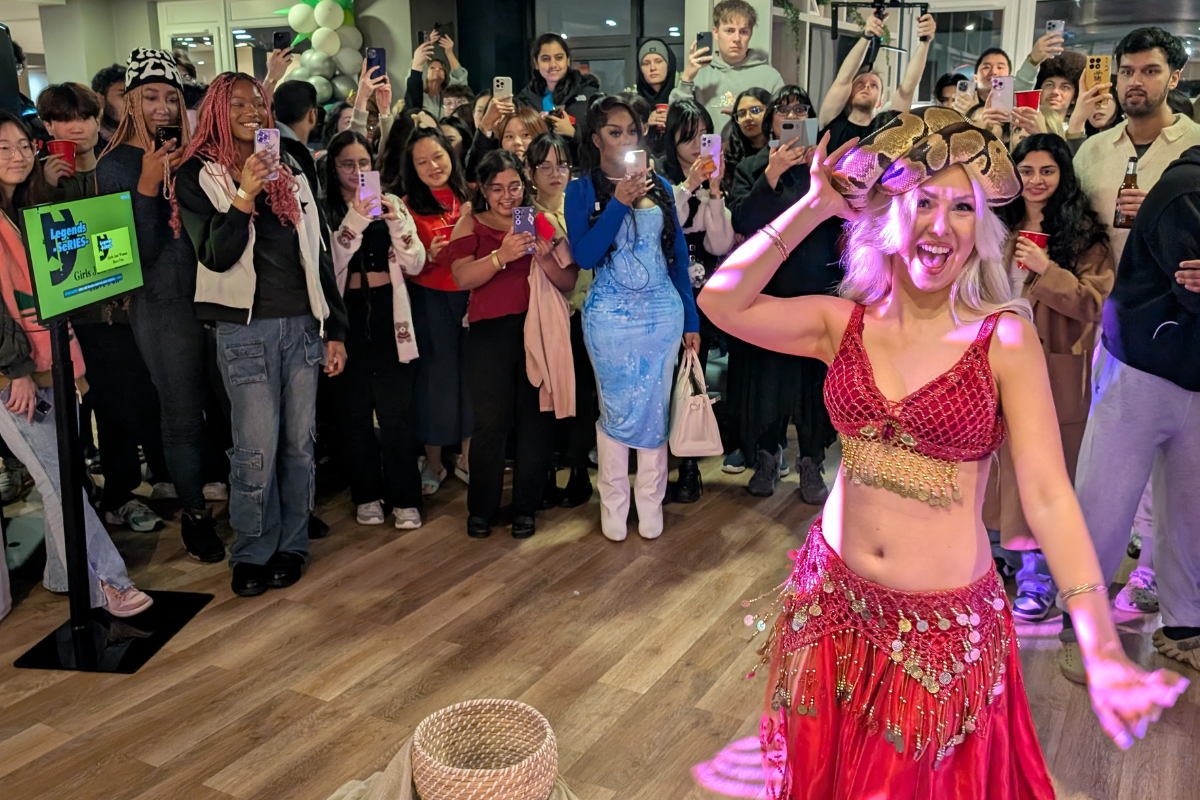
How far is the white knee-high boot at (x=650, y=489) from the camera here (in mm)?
3830

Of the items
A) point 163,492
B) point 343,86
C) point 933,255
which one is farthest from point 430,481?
point 343,86

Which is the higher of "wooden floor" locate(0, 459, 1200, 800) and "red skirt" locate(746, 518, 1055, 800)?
"red skirt" locate(746, 518, 1055, 800)

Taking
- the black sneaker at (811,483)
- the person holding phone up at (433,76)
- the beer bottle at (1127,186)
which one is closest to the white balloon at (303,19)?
the person holding phone up at (433,76)

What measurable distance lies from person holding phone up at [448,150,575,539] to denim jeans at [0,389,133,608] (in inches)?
50.1

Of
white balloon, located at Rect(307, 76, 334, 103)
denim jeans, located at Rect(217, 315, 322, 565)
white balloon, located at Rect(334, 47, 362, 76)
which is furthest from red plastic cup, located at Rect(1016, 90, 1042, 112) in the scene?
white balloon, located at Rect(334, 47, 362, 76)

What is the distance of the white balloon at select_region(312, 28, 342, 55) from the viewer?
24.7 feet

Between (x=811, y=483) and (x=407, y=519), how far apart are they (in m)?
1.68

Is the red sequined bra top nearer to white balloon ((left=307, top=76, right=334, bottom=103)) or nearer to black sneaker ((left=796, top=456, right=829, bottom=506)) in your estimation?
black sneaker ((left=796, top=456, right=829, bottom=506))

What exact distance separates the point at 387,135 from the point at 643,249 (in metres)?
1.16

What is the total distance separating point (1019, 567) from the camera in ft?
11.4

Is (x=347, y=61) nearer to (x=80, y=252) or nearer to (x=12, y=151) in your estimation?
(x=12, y=151)

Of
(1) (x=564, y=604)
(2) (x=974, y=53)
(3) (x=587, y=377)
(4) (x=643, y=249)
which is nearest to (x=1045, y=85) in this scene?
(4) (x=643, y=249)

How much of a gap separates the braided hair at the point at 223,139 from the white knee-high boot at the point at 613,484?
1399 mm

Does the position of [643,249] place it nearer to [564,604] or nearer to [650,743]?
[564,604]
